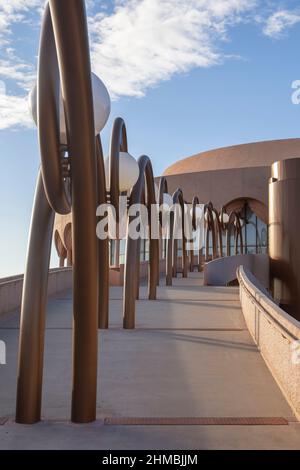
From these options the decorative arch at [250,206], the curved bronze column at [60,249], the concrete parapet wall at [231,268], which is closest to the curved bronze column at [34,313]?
the concrete parapet wall at [231,268]

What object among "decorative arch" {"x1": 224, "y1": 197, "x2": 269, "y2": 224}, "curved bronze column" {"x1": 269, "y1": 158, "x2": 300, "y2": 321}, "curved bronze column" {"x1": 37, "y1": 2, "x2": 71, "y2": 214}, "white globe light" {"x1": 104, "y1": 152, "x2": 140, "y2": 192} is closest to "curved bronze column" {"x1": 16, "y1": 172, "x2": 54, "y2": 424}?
"curved bronze column" {"x1": 37, "y1": 2, "x2": 71, "y2": 214}

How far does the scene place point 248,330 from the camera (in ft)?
33.3

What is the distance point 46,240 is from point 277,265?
1714cm

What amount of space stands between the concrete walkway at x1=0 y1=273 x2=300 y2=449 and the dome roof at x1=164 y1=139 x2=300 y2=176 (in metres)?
48.7

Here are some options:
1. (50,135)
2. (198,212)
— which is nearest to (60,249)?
(198,212)

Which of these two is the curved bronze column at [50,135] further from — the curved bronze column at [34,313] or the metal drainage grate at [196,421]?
the metal drainage grate at [196,421]

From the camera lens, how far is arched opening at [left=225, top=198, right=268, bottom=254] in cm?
5003

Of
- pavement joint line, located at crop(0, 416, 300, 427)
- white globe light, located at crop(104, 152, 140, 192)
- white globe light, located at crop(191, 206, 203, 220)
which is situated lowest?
pavement joint line, located at crop(0, 416, 300, 427)

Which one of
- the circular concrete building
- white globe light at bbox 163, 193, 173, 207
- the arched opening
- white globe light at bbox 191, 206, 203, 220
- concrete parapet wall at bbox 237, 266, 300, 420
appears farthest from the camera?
the arched opening

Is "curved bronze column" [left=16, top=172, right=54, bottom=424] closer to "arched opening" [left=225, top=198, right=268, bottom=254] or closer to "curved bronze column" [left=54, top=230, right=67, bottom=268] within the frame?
"arched opening" [left=225, top=198, right=268, bottom=254]

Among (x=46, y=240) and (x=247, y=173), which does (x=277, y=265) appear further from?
(x=247, y=173)

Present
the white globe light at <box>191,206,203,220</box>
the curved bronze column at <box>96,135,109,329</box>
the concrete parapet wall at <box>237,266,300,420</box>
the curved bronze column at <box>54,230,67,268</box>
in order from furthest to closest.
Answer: the curved bronze column at <box>54,230,67,268</box> < the white globe light at <box>191,206,203,220</box> < the curved bronze column at <box>96,135,109,329</box> < the concrete parapet wall at <box>237,266,300,420</box>

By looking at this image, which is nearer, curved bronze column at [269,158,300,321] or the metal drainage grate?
the metal drainage grate
